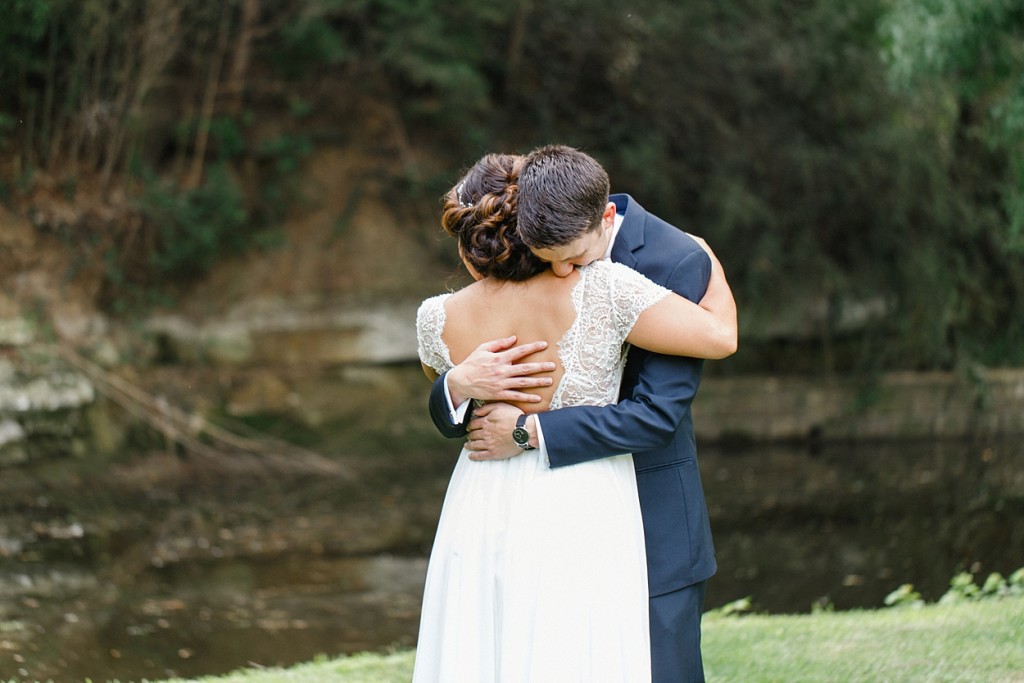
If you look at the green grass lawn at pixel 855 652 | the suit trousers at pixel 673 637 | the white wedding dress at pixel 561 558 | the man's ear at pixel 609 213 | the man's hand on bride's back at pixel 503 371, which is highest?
the man's ear at pixel 609 213

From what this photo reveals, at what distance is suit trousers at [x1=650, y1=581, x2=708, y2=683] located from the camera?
283cm

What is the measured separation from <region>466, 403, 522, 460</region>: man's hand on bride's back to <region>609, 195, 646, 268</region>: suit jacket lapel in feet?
1.62

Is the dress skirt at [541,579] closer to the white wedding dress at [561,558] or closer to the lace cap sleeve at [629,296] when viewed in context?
the white wedding dress at [561,558]

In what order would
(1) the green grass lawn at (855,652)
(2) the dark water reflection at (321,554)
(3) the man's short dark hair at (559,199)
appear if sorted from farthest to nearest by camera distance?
1. (2) the dark water reflection at (321,554)
2. (1) the green grass lawn at (855,652)
3. (3) the man's short dark hair at (559,199)

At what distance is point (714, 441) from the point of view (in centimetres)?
1404

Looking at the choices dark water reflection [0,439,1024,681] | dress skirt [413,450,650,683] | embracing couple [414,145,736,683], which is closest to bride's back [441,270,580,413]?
embracing couple [414,145,736,683]

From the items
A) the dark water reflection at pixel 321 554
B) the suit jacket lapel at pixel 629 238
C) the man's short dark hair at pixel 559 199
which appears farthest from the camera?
the dark water reflection at pixel 321 554

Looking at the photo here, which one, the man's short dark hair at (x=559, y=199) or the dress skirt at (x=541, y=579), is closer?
the man's short dark hair at (x=559, y=199)

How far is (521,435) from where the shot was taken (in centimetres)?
280

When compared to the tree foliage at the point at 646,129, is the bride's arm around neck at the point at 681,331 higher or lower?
lower

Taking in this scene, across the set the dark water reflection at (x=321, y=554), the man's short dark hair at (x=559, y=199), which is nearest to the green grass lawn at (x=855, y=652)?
the dark water reflection at (x=321, y=554)

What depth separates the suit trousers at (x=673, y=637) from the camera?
9.29ft

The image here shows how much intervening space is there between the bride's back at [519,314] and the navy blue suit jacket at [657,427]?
14 centimetres

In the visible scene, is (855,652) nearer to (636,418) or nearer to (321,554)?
(636,418)
